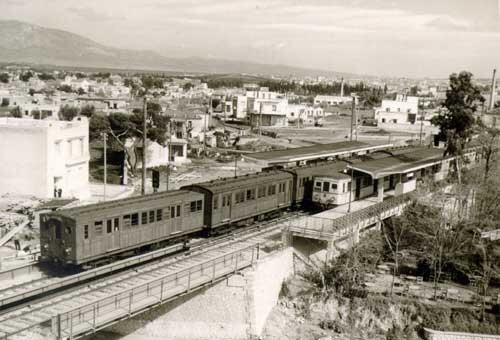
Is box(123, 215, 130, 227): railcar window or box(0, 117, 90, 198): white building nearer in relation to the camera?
box(123, 215, 130, 227): railcar window

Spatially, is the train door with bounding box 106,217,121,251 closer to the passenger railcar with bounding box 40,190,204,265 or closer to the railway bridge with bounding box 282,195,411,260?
the passenger railcar with bounding box 40,190,204,265

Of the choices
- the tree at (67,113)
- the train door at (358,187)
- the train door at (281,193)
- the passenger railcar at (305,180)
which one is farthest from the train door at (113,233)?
the tree at (67,113)

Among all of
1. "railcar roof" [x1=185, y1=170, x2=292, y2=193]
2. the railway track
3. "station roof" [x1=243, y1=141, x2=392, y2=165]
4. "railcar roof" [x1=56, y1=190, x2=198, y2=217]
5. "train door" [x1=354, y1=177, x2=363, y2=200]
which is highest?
"station roof" [x1=243, y1=141, x2=392, y2=165]

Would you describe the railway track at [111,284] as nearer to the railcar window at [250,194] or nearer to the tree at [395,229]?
the railcar window at [250,194]

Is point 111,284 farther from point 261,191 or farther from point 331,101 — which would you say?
point 331,101

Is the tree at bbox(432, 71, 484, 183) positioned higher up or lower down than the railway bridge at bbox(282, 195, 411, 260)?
higher up

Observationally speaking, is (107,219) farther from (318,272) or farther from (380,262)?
(380,262)

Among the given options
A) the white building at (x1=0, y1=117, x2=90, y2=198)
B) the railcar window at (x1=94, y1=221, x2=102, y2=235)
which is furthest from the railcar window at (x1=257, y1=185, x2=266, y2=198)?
the white building at (x1=0, y1=117, x2=90, y2=198)

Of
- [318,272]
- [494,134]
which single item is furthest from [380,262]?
[494,134]
